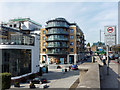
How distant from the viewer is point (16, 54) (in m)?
22.0

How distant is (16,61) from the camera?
2200cm

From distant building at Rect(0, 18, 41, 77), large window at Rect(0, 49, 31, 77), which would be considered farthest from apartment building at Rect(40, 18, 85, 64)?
large window at Rect(0, 49, 31, 77)

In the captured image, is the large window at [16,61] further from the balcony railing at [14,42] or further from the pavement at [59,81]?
the pavement at [59,81]

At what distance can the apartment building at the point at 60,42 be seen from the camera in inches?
1912

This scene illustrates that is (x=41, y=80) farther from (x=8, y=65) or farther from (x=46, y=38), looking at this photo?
(x=46, y=38)

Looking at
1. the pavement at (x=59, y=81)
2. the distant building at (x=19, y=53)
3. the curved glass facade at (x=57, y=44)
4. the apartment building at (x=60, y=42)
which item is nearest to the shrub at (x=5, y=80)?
the pavement at (x=59, y=81)

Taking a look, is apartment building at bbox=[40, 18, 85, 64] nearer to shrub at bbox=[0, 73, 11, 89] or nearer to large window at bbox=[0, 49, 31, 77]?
large window at bbox=[0, 49, 31, 77]

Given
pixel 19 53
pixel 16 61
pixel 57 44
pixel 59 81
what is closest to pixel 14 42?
pixel 19 53

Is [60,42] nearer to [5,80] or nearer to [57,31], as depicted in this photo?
[57,31]

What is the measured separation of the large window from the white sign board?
57.6ft

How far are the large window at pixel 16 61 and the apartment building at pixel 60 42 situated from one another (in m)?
24.6

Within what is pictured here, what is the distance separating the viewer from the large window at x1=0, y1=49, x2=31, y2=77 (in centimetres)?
2066

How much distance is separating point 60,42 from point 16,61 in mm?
29107

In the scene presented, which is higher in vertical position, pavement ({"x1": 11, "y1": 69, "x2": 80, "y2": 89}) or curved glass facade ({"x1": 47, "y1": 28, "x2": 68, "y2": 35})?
curved glass facade ({"x1": 47, "y1": 28, "x2": 68, "y2": 35})
